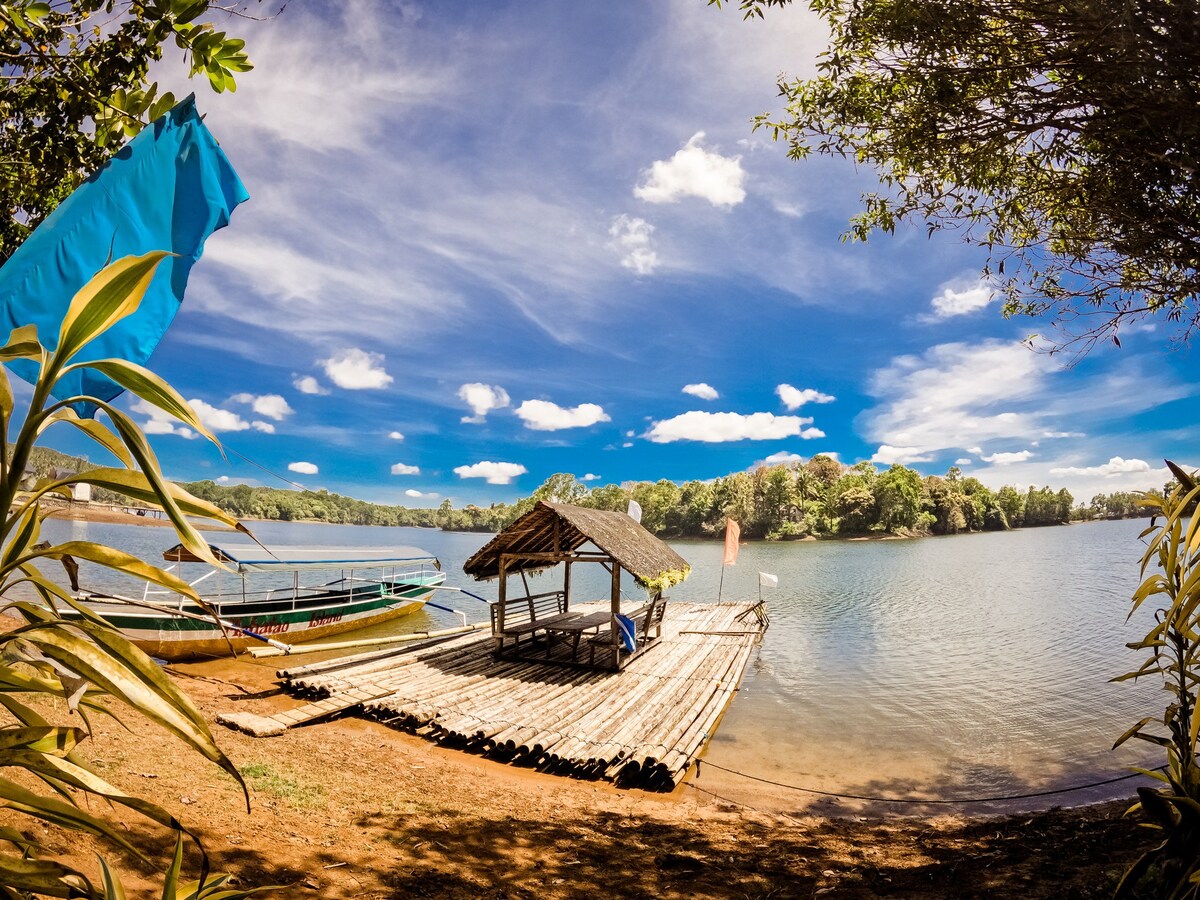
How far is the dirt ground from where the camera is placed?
4.20 meters

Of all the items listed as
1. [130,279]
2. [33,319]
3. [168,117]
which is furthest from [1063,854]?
[168,117]

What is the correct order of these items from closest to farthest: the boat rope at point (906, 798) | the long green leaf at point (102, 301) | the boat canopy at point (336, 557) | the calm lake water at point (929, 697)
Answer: the long green leaf at point (102, 301) < the boat rope at point (906, 798) < the calm lake water at point (929, 697) < the boat canopy at point (336, 557)

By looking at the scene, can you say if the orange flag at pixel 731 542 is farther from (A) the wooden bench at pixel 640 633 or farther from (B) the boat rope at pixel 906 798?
(B) the boat rope at pixel 906 798

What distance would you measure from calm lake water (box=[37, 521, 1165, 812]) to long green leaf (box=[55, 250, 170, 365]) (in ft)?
19.6

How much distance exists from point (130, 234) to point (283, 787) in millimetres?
5077

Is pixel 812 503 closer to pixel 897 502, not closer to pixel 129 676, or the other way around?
pixel 897 502

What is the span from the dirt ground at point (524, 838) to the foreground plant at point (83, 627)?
2443 millimetres

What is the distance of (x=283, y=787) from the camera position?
226 inches

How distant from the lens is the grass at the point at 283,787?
18.0ft

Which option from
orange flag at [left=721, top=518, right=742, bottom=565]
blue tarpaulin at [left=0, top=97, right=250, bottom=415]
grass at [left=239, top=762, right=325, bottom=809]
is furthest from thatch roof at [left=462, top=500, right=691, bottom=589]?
blue tarpaulin at [left=0, top=97, right=250, bottom=415]

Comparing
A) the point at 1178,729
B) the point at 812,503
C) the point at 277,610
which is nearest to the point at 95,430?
the point at 1178,729

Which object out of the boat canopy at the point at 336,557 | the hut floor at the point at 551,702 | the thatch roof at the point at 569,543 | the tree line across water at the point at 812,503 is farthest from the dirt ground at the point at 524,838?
the tree line across water at the point at 812,503

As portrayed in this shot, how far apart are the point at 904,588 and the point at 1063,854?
32.0 metres

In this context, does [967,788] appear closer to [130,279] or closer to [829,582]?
[130,279]
